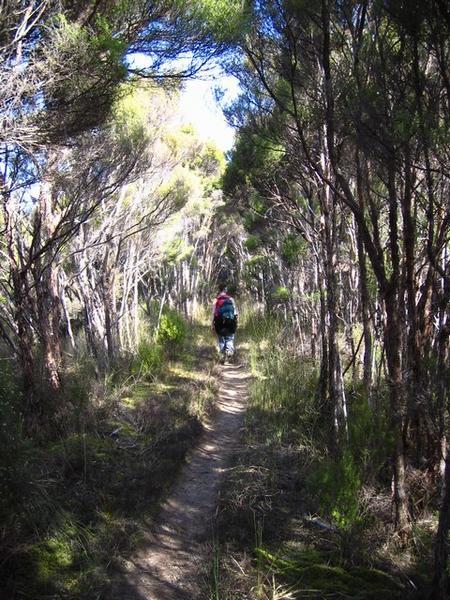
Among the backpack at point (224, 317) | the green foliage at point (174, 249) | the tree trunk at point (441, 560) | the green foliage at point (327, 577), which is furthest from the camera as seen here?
the green foliage at point (174, 249)

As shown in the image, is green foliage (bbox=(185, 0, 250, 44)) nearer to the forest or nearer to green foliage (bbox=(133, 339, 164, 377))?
the forest

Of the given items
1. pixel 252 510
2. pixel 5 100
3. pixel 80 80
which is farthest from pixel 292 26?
pixel 252 510

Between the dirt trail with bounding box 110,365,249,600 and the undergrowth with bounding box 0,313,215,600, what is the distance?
5.6 inches

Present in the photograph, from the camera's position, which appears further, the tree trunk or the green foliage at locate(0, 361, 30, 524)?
the green foliage at locate(0, 361, 30, 524)

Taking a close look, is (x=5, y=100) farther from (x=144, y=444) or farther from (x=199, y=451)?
(x=199, y=451)

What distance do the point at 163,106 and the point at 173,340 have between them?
496cm

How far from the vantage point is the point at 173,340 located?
1073cm

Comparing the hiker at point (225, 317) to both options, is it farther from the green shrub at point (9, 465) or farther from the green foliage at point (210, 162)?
the green foliage at point (210, 162)

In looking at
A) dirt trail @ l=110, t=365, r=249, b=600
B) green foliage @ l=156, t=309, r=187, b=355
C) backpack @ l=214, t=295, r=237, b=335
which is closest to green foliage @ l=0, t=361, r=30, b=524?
dirt trail @ l=110, t=365, r=249, b=600

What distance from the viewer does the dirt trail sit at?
137 inches

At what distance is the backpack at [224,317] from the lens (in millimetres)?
10742

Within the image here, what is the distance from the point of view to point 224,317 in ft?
35.3

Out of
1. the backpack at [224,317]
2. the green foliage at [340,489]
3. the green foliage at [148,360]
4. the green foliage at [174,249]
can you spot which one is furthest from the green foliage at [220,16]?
the green foliage at [174,249]

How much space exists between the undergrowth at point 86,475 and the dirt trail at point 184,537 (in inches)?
5.6
